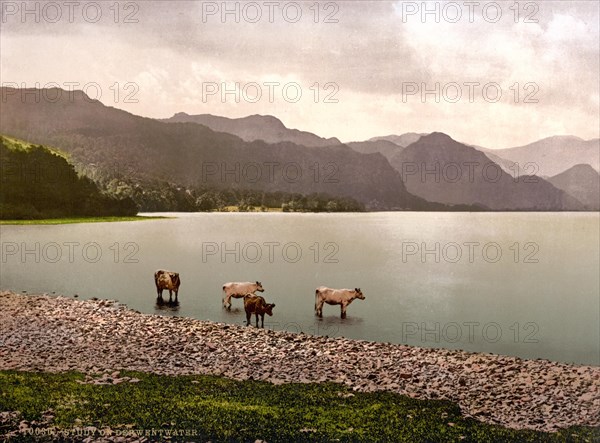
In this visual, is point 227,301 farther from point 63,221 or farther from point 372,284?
point 63,221

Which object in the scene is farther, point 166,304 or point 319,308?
point 166,304

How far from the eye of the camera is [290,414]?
19.2 m

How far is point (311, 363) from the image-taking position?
27.2 meters

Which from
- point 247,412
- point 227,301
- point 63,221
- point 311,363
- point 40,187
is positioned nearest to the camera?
point 247,412

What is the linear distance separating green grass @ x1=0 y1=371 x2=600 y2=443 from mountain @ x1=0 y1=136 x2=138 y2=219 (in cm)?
14249

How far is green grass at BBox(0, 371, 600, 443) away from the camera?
17.6 metres

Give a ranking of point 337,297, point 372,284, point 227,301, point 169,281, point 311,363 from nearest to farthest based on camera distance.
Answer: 1. point 311,363
2. point 337,297
3. point 227,301
4. point 169,281
5. point 372,284

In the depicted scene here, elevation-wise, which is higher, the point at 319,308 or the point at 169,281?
the point at 169,281

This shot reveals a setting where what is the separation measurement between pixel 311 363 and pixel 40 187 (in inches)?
6149

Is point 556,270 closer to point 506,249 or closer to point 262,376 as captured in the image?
point 506,249

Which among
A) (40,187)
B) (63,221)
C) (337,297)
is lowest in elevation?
(337,297)

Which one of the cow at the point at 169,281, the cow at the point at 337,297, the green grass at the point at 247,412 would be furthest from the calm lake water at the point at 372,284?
the green grass at the point at 247,412

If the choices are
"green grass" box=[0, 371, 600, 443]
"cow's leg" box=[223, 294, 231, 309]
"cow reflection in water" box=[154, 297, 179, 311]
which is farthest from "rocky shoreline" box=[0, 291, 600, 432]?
"cow reflection in water" box=[154, 297, 179, 311]

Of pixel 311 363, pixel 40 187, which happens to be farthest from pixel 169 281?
pixel 40 187
